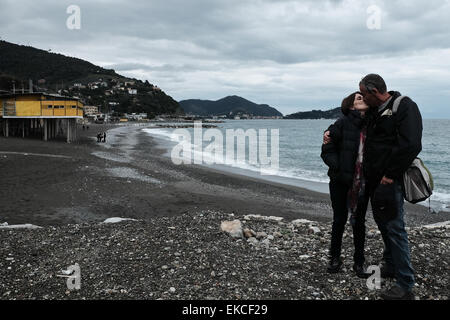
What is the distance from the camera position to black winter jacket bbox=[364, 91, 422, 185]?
3.52 meters

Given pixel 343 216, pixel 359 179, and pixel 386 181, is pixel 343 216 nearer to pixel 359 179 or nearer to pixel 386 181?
pixel 359 179

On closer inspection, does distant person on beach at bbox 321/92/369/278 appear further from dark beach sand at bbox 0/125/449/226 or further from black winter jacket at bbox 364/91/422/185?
dark beach sand at bbox 0/125/449/226

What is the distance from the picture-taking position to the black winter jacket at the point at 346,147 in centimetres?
418

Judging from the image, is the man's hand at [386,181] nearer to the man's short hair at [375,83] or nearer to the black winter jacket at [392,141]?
the black winter jacket at [392,141]

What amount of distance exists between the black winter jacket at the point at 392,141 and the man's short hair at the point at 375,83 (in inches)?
5.8

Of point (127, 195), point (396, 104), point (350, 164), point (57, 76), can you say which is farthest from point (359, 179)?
point (57, 76)

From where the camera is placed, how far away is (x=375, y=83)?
12.8 feet

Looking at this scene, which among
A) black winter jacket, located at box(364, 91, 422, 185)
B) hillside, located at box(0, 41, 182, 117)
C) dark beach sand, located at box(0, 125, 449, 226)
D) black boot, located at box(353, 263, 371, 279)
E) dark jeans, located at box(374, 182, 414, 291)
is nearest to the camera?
black winter jacket, located at box(364, 91, 422, 185)

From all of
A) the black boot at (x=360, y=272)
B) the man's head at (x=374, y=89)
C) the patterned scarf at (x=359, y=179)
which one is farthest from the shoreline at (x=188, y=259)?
the man's head at (x=374, y=89)

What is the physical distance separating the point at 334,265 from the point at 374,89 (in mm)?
2281

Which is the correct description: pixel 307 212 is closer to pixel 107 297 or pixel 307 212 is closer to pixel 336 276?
pixel 336 276

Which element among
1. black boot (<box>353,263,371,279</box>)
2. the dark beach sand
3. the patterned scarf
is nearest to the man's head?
the patterned scarf
